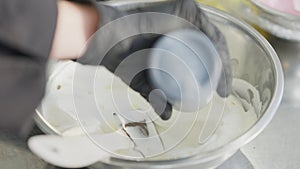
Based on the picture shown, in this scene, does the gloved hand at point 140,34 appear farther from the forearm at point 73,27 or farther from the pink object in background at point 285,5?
the pink object in background at point 285,5

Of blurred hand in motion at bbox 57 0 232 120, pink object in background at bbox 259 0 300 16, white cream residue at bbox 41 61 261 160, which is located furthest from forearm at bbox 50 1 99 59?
pink object in background at bbox 259 0 300 16

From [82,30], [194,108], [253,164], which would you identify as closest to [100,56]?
[82,30]

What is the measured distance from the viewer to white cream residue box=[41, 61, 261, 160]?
21.8 inches

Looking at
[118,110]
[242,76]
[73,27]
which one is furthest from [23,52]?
[242,76]

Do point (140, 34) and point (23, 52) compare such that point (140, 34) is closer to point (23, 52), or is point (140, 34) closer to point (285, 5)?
point (23, 52)

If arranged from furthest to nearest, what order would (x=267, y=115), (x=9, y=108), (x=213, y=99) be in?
(x=213, y=99) → (x=267, y=115) → (x=9, y=108)

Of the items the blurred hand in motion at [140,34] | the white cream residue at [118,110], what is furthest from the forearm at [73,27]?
the white cream residue at [118,110]

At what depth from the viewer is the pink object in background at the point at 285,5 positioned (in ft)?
2.10

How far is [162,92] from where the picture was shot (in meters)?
0.52

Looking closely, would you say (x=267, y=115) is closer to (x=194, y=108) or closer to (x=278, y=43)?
(x=194, y=108)

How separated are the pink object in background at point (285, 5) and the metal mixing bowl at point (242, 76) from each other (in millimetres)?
69

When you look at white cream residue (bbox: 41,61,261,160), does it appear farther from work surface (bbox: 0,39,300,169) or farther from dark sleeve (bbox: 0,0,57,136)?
dark sleeve (bbox: 0,0,57,136)

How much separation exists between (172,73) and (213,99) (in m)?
0.09

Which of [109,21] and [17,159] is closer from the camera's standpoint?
[109,21]
